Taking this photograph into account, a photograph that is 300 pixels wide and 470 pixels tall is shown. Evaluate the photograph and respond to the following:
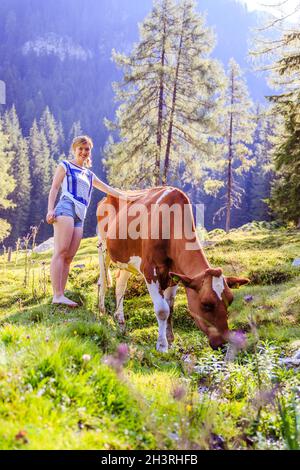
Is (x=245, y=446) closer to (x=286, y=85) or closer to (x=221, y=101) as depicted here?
(x=286, y=85)

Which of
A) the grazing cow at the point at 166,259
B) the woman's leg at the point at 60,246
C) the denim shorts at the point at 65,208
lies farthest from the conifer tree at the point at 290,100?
the woman's leg at the point at 60,246

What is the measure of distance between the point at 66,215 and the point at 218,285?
266cm

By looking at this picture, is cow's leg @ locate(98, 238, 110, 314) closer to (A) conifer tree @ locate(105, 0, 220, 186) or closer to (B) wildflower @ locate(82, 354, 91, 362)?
(B) wildflower @ locate(82, 354, 91, 362)

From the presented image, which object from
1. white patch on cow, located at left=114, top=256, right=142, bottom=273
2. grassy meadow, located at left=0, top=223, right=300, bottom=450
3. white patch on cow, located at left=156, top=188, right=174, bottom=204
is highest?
white patch on cow, located at left=156, top=188, right=174, bottom=204

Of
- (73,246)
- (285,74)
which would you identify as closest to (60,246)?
(73,246)

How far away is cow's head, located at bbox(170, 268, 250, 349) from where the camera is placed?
5461mm

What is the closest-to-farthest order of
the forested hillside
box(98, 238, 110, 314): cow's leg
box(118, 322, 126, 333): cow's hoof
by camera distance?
box(118, 322, 126, 333): cow's hoof, box(98, 238, 110, 314): cow's leg, the forested hillside

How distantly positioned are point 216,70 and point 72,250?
17706 millimetres

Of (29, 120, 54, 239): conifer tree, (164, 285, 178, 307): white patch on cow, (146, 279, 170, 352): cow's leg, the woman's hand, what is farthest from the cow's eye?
(29, 120, 54, 239): conifer tree

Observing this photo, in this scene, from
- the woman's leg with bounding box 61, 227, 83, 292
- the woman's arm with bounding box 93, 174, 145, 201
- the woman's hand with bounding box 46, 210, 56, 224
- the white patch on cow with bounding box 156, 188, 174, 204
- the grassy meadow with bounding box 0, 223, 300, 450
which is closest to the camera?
the grassy meadow with bounding box 0, 223, 300, 450

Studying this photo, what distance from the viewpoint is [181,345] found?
23.1 feet

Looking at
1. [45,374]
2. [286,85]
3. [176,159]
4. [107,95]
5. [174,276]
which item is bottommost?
[45,374]
